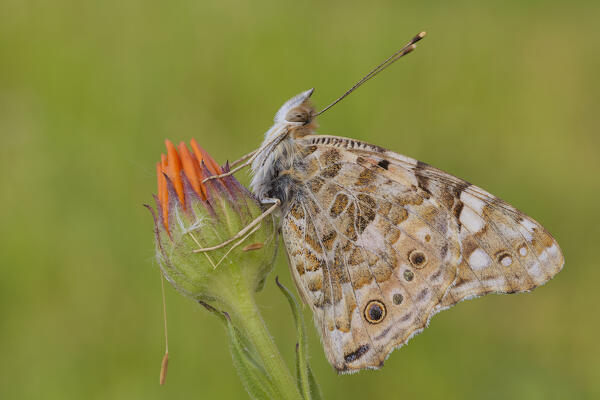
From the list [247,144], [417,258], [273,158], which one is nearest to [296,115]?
[273,158]

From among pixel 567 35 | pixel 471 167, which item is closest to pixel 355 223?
pixel 471 167

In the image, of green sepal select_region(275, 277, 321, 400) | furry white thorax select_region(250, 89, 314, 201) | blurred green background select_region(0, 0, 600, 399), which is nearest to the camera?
green sepal select_region(275, 277, 321, 400)

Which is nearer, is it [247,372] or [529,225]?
[247,372]

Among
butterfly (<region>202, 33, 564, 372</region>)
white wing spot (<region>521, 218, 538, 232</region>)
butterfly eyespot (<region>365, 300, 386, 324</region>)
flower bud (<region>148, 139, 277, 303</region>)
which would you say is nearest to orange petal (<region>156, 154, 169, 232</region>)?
flower bud (<region>148, 139, 277, 303</region>)

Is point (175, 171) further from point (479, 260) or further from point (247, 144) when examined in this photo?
point (247, 144)

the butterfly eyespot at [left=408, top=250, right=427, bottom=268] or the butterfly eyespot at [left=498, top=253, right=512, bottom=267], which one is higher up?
the butterfly eyespot at [left=408, top=250, right=427, bottom=268]

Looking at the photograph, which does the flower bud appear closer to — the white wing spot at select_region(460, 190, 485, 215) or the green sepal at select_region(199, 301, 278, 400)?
the green sepal at select_region(199, 301, 278, 400)

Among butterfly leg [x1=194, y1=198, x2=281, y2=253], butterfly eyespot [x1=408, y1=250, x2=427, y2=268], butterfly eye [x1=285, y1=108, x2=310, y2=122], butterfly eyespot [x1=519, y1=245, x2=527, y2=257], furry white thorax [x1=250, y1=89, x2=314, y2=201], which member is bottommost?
butterfly eyespot [x1=519, y1=245, x2=527, y2=257]
